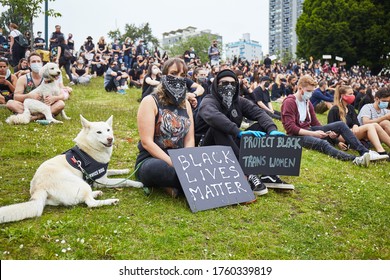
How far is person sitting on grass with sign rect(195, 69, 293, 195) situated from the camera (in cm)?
566

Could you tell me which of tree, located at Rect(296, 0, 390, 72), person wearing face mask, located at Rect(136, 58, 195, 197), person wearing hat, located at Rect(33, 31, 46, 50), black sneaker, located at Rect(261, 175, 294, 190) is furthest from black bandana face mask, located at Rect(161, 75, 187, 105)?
tree, located at Rect(296, 0, 390, 72)

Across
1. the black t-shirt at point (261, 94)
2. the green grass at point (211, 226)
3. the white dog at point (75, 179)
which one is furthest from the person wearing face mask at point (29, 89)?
the black t-shirt at point (261, 94)

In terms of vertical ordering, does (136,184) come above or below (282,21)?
below

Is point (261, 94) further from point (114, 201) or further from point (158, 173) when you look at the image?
point (114, 201)

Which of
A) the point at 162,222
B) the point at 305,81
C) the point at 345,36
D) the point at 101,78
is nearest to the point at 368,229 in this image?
the point at 162,222

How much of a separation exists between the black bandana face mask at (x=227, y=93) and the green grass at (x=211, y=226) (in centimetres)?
157

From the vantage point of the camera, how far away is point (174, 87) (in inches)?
211

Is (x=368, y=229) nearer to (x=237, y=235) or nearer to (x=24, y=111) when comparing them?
(x=237, y=235)

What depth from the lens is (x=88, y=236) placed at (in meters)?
3.99

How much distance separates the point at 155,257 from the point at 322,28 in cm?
5251

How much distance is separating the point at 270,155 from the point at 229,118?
1024mm

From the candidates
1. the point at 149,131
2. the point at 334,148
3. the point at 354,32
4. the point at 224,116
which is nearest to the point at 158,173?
the point at 149,131
